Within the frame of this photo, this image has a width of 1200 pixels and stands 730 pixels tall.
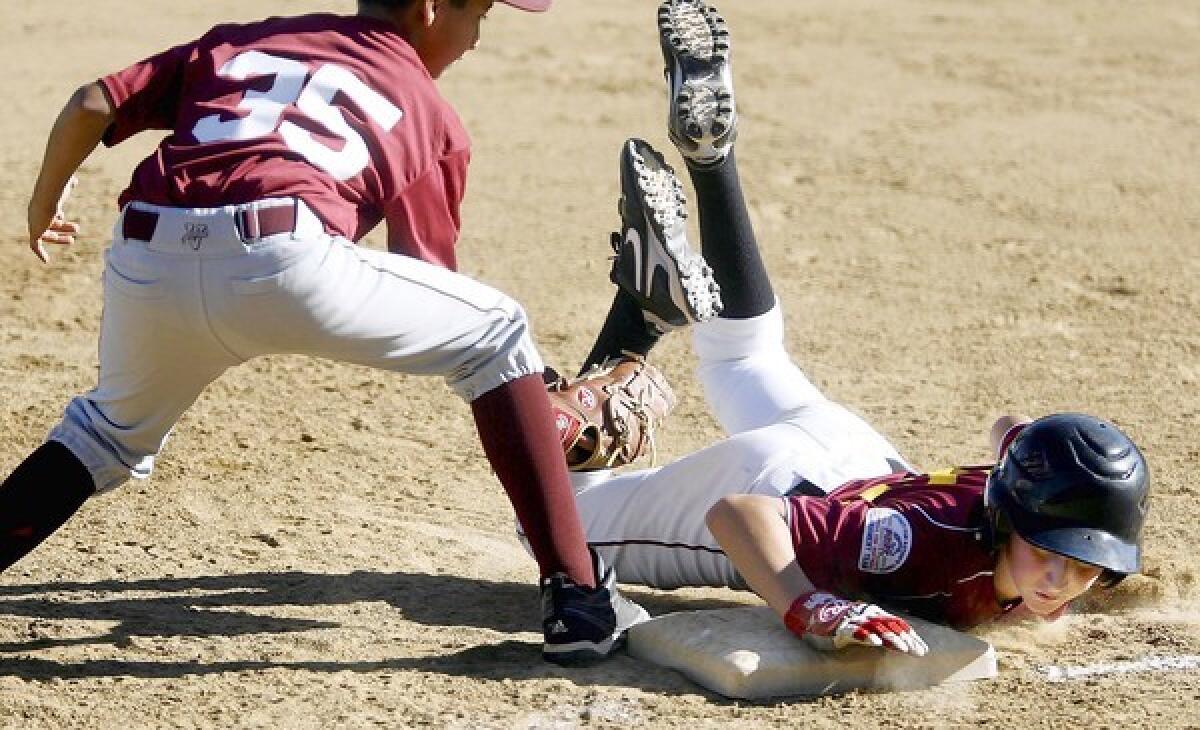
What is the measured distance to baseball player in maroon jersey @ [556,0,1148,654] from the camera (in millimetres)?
3787

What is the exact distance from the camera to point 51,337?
6348mm

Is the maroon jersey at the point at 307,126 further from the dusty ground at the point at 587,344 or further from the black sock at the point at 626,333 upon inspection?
the black sock at the point at 626,333

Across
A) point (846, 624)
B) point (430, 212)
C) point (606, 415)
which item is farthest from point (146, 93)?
point (846, 624)

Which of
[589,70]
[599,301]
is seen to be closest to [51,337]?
[599,301]

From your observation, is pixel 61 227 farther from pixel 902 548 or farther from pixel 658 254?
pixel 902 548

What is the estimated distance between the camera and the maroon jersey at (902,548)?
394cm

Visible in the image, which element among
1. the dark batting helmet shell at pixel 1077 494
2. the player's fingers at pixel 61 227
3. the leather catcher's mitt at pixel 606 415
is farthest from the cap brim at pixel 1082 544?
the player's fingers at pixel 61 227

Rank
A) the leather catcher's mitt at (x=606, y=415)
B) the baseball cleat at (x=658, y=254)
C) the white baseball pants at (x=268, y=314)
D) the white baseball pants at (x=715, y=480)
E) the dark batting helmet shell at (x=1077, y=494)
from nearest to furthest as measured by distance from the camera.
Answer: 1. the white baseball pants at (x=268, y=314)
2. the dark batting helmet shell at (x=1077, y=494)
3. the white baseball pants at (x=715, y=480)
4. the leather catcher's mitt at (x=606, y=415)
5. the baseball cleat at (x=658, y=254)

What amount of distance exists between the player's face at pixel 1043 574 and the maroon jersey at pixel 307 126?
1.29 meters

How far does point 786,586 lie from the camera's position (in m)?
3.88

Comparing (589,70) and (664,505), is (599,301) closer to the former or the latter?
(664,505)

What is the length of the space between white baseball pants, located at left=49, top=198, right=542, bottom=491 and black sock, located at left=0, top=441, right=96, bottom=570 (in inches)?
1.8

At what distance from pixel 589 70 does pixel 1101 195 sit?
2.77 m

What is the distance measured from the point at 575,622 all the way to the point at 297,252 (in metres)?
0.95
